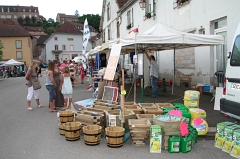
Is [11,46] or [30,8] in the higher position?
[30,8]

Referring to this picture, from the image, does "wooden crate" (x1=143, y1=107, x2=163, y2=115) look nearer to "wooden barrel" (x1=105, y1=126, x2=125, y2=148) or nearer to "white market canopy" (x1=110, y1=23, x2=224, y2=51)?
"wooden barrel" (x1=105, y1=126, x2=125, y2=148)

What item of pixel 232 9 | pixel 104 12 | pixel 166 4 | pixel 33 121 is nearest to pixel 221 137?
pixel 33 121

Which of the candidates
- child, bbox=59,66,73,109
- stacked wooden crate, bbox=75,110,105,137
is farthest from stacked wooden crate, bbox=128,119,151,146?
child, bbox=59,66,73,109

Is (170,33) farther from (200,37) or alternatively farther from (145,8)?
(145,8)

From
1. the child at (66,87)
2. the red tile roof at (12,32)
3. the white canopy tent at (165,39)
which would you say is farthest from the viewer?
the red tile roof at (12,32)

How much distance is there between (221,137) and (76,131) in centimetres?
300

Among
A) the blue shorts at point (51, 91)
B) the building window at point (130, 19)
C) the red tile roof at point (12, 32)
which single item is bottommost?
the blue shorts at point (51, 91)

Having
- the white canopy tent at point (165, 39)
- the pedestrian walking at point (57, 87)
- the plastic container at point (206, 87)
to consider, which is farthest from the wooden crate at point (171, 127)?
the plastic container at point (206, 87)

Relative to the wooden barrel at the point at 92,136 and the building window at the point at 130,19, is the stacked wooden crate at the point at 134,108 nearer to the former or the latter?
the wooden barrel at the point at 92,136

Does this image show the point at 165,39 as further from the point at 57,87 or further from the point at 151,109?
the point at 57,87

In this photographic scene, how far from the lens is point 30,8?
141 meters

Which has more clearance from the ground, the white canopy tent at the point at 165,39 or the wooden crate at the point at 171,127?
the white canopy tent at the point at 165,39

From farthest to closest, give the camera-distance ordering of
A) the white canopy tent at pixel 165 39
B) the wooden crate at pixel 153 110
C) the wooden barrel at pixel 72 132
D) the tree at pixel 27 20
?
1. the tree at pixel 27 20
2. the white canopy tent at pixel 165 39
3. the wooden crate at pixel 153 110
4. the wooden barrel at pixel 72 132

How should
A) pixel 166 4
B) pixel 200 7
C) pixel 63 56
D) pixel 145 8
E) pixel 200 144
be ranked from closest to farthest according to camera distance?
pixel 200 144
pixel 200 7
pixel 166 4
pixel 145 8
pixel 63 56
